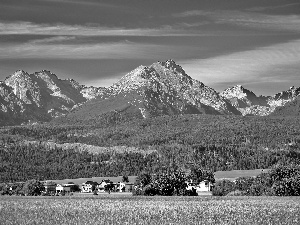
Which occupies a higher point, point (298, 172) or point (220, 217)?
point (298, 172)

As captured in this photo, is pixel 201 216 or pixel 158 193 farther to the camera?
pixel 158 193

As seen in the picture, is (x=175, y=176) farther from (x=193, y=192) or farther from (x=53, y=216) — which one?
(x=53, y=216)

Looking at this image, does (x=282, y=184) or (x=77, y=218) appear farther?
(x=282, y=184)

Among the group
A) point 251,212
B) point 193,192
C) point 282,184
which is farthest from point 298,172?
point 251,212

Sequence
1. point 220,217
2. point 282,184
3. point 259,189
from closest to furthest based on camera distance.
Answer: point 220,217 < point 282,184 < point 259,189

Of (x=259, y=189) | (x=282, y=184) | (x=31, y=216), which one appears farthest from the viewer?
(x=259, y=189)

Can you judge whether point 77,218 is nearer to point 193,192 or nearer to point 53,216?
point 53,216

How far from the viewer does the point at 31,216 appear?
88.1m

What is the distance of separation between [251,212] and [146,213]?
623 inches

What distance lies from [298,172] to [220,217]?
95184 millimetres

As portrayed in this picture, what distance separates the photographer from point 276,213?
86.7m

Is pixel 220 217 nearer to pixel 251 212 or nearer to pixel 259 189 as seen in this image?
pixel 251 212

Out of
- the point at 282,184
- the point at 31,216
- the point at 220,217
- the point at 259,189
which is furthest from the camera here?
the point at 259,189

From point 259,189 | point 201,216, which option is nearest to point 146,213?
point 201,216
